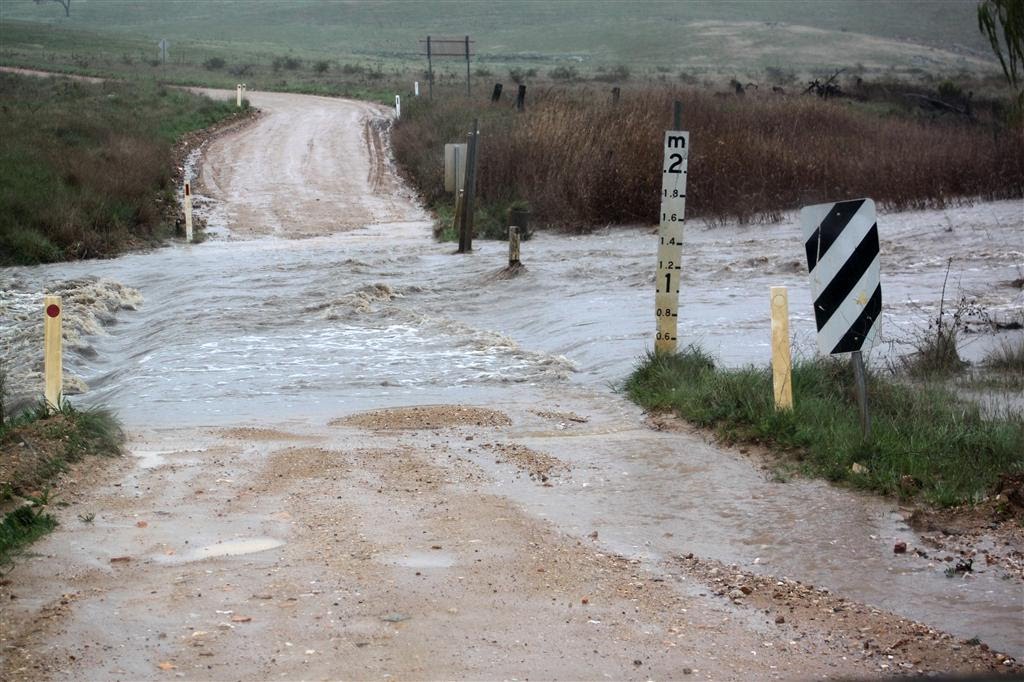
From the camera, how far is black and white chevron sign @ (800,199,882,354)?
7.71m

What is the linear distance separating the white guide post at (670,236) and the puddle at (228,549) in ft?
18.2

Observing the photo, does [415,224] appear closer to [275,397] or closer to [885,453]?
[275,397]

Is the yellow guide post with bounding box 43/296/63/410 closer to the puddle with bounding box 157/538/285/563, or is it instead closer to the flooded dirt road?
the flooded dirt road

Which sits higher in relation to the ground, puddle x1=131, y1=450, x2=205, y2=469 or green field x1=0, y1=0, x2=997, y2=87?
green field x1=0, y1=0, x2=997, y2=87

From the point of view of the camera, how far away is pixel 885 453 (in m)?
7.69

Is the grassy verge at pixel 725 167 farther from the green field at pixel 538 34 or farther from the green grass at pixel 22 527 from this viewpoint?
the green field at pixel 538 34

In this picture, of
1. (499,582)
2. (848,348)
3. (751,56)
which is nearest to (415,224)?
(848,348)

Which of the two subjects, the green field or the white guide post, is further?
the green field

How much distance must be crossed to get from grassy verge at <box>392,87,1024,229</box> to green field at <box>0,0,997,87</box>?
4866 centimetres

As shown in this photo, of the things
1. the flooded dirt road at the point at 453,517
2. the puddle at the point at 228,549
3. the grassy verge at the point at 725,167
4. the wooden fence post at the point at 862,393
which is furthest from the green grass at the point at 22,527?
the grassy verge at the point at 725,167

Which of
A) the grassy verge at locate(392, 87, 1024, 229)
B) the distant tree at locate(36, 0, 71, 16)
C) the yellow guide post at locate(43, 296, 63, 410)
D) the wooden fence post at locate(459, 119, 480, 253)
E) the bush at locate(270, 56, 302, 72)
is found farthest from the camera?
the distant tree at locate(36, 0, 71, 16)

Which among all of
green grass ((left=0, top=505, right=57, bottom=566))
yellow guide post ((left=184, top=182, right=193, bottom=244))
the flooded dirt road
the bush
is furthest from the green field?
green grass ((left=0, top=505, right=57, bottom=566))

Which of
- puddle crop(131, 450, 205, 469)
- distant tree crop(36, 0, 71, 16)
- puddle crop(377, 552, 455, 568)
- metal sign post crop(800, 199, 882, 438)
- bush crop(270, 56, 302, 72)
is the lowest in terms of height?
puddle crop(131, 450, 205, 469)

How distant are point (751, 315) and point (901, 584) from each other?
8.85 metres
